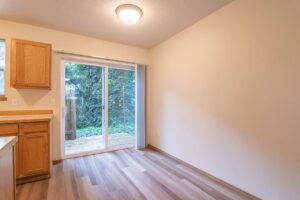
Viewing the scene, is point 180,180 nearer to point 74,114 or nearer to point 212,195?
point 212,195

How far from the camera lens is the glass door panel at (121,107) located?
3898mm

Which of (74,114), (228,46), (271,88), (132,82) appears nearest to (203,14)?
(228,46)

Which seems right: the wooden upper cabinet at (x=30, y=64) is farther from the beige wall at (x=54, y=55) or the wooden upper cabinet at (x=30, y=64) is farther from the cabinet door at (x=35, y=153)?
the cabinet door at (x=35, y=153)

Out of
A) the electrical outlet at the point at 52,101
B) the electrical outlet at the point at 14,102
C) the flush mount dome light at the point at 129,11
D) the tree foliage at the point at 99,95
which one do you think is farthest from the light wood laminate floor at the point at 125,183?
the flush mount dome light at the point at 129,11

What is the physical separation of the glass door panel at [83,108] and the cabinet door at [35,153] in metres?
0.92

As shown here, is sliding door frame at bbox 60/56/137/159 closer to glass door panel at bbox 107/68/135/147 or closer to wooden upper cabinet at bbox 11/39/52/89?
glass door panel at bbox 107/68/135/147

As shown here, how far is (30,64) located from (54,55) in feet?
1.82

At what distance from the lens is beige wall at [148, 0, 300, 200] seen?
5.77 feet

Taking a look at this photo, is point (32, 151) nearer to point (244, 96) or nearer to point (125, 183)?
point (125, 183)

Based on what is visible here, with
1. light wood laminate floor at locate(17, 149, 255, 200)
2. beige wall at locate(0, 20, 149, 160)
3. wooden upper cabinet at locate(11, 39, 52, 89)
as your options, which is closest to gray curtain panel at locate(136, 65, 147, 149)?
beige wall at locate(0, 20, 149, 160)

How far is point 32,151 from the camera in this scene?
244 cm

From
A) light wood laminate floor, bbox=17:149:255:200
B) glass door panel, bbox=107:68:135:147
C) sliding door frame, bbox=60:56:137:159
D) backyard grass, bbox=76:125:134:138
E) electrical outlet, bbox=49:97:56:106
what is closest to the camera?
light wood laminate floor, bbox=17:149:255:200

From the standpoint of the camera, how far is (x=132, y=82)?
4.18 metres

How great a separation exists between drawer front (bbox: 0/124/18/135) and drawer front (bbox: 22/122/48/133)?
10 cm
